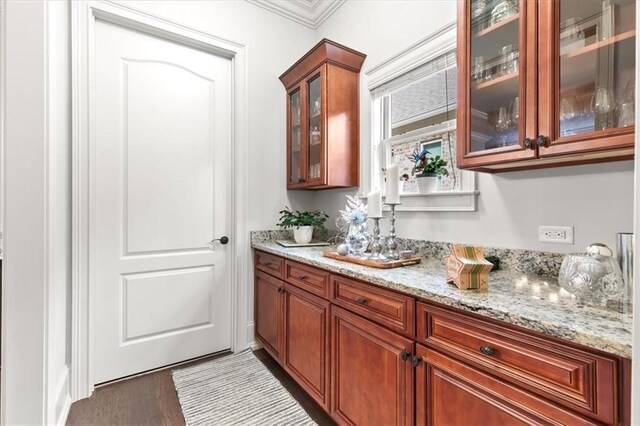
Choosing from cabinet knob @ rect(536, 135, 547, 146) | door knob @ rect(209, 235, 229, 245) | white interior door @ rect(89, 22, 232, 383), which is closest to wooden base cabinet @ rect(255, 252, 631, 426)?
cabinet knob @ rect(536, 135, 547, 146)

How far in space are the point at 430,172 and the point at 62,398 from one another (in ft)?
8.54

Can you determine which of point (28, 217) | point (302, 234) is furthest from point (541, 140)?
point (28, 217)

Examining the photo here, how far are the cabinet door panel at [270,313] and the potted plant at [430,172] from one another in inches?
46.3

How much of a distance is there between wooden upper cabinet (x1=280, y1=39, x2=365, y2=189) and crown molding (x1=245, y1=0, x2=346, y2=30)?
67 centimetres

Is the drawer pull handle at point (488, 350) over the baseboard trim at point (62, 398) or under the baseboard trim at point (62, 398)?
over

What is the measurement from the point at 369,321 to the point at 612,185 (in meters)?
1.12

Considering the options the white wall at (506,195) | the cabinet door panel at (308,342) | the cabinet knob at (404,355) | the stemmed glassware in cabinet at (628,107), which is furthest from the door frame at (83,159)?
the stemmed glassware in cabinet at (628,107)

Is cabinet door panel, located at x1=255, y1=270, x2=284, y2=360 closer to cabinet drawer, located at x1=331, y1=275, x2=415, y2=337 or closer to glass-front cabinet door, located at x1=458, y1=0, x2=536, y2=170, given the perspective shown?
cabinet drawer, located at x1=331, y1=275, x2=415, y2=337

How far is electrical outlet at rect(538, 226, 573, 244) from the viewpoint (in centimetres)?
Answer: 125

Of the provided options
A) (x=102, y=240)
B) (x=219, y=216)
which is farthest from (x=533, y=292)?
(x=102, y=240)

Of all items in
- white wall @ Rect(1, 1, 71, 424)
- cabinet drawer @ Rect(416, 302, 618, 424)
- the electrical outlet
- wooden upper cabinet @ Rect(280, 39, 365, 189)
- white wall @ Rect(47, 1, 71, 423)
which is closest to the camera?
cabinet drawer @ Rect(416, 302, 618, 424)

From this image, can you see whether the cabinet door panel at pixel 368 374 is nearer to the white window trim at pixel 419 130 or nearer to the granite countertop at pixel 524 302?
the granite countertop at pixel 524 302

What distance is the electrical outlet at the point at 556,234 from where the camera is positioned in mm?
1245

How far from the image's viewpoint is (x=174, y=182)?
7.55 ft
